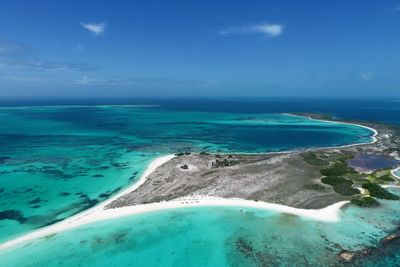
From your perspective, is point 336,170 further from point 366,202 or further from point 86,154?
point 86,154

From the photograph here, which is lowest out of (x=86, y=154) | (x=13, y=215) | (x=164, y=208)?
(x=13, y=215)

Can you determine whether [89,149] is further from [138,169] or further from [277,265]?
[277,265]

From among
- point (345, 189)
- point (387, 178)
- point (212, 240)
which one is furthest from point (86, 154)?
point (387, 178)

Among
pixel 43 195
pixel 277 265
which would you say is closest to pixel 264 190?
pixel 277 265

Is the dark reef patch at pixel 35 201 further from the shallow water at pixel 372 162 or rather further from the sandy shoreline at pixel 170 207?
the shallow water at pixel 372 162

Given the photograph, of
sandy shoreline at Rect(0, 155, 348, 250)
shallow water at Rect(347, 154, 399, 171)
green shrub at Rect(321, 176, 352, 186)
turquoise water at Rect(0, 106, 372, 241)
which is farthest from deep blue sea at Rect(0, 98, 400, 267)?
shallow water at Rect(347, 154, 399, 171)
